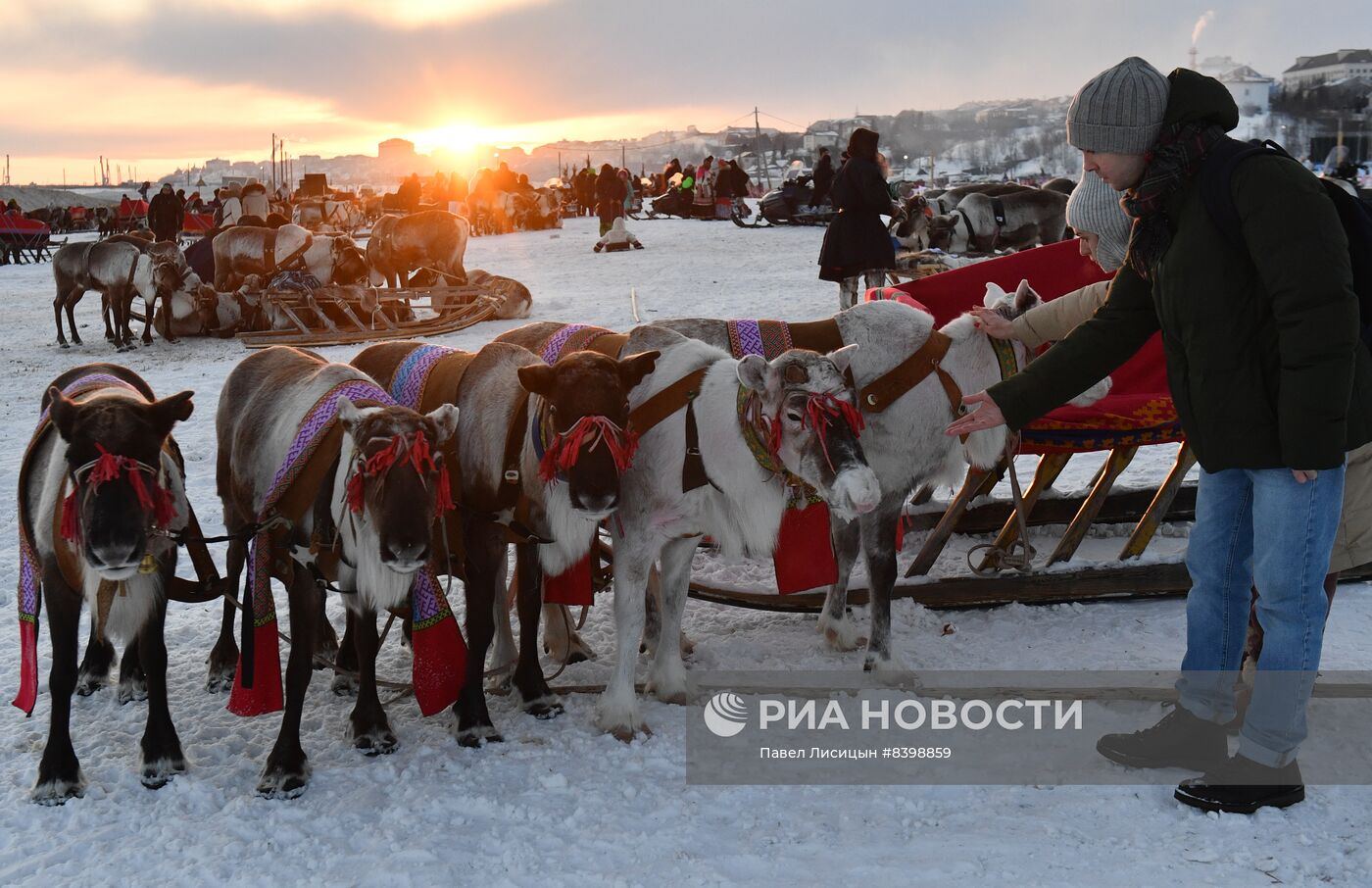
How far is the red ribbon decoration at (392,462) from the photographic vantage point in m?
3.35

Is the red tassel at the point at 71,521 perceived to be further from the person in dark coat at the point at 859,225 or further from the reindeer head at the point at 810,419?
the person in dark coat at the point at 859,225

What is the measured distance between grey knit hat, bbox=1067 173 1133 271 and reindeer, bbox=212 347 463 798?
2652 mm

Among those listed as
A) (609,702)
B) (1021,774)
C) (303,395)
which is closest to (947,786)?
(1021,774)

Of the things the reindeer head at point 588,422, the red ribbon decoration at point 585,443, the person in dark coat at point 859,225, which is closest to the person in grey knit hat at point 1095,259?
the reindeer head at point 588,422

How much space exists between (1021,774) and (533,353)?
2451 mm

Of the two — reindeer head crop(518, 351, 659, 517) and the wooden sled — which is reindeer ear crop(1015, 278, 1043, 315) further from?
the wooden sled

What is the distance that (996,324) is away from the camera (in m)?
4.49

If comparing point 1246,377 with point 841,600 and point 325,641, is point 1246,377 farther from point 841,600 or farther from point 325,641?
point 325,641

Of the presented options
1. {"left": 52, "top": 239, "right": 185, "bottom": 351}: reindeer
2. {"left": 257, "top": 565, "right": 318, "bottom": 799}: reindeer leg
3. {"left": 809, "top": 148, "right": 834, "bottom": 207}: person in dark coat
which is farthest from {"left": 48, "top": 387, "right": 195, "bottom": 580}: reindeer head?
{"left": 809, "top": 148, "right": 834, "bottom": 207}: person in dark coat

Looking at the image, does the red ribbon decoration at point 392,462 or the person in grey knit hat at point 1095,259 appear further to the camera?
the person in grey knit hat at point 1095,259

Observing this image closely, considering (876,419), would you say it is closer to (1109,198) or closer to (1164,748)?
(1109,198)

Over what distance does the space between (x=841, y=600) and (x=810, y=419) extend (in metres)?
1.39

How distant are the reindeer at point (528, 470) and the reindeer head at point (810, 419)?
1.47ft

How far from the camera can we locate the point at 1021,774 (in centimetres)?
345
